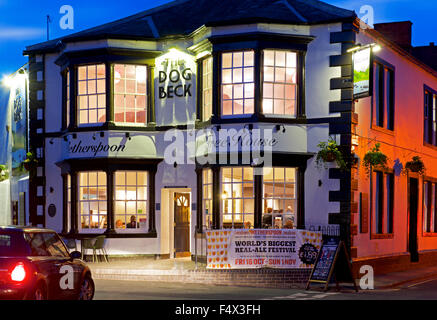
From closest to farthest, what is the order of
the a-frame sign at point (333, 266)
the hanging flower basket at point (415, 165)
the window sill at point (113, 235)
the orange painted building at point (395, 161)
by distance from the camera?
the a-frame sign at point (333, 266)
the orange painted building at point (395, 161)
the window sill at point (113, 235)
the hanging flower basket at point (415, 165)

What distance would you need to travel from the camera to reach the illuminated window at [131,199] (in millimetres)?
22609

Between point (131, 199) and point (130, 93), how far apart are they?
3.34 m

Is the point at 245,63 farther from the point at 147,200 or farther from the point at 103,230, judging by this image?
the point at 103,230

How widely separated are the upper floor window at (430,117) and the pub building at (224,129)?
2.15 ft

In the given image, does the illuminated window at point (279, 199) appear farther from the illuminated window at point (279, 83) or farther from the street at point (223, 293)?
the street at point (223, 293)

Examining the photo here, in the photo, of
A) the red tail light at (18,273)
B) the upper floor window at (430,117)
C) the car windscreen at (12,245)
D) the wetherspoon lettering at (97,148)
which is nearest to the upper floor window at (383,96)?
the upper floor window at (430,117)

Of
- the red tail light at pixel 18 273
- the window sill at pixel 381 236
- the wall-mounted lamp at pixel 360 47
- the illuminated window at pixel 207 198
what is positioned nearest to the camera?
the red tail light at pixel 18 273

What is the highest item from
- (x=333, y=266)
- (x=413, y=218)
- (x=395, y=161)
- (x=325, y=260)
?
(x=395, y=161)

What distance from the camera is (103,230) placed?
22531mm

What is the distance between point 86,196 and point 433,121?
1376 centimetres

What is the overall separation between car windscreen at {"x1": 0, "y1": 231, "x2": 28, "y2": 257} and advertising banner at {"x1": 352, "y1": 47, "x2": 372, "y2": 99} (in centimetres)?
1101

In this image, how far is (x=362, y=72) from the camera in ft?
64.0

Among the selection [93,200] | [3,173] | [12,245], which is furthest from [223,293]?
[3,173]

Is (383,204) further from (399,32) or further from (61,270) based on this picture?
(61,270)
